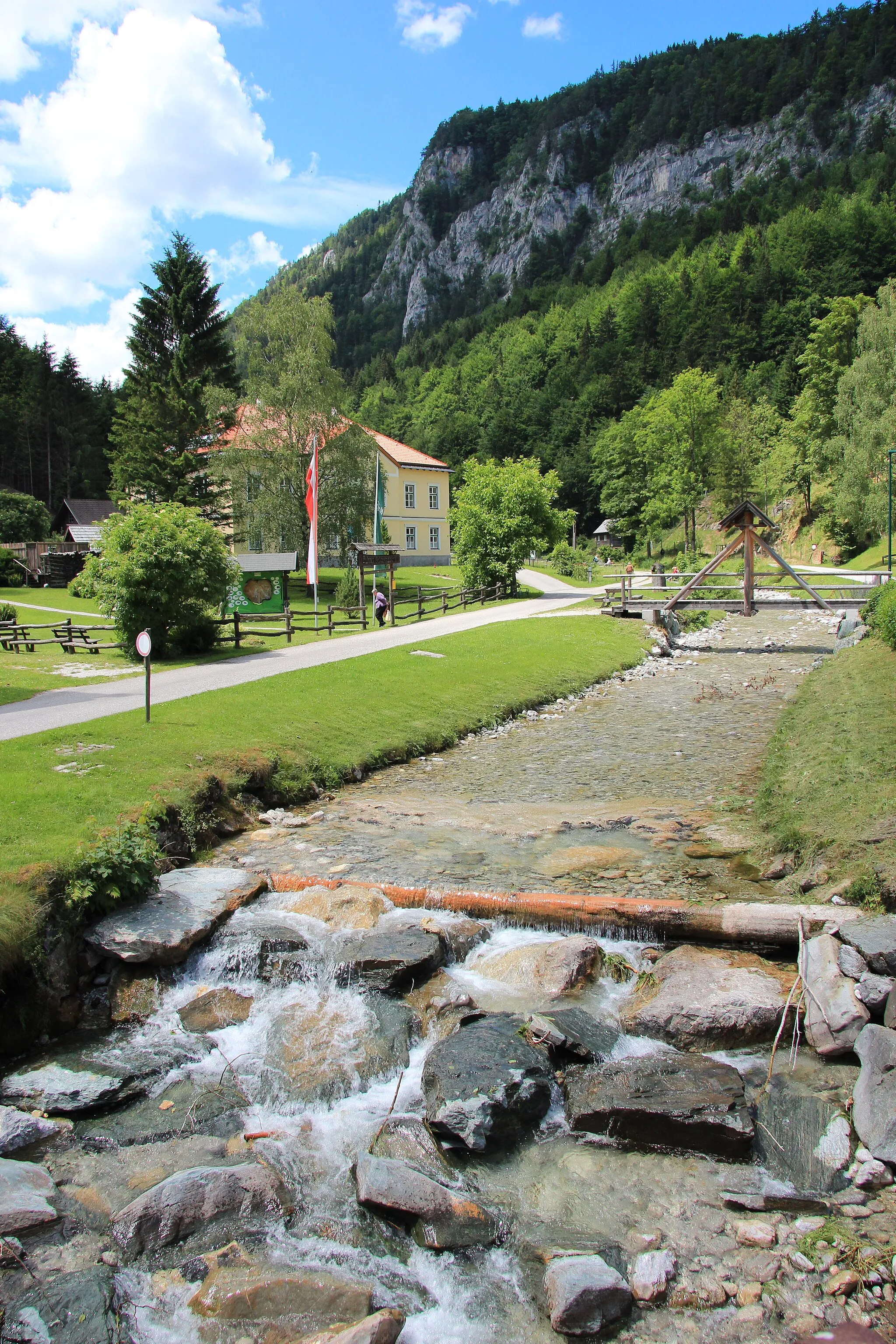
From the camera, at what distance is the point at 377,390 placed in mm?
161125

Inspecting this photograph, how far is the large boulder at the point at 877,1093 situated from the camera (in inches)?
220

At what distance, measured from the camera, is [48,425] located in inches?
3383

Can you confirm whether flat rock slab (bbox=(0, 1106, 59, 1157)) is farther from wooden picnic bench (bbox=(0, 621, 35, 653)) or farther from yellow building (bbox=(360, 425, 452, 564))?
yellow building (bbox=(360, 425, 452, 564))

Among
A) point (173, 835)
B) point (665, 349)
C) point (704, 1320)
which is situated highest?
point (665, 349)

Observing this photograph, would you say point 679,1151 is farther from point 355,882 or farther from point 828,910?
point 355,882

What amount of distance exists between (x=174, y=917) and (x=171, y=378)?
47.2 m

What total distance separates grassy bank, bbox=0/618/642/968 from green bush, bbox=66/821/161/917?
289 millimetres

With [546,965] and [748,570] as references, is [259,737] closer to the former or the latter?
[546,965]

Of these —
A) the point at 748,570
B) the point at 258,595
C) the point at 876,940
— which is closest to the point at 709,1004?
the point at 876,940

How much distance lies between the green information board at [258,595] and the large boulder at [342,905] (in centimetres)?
2581

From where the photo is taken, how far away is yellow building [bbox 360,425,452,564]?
2936 inches

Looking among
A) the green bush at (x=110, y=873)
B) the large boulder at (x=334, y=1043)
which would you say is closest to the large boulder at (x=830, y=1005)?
the large boulder at (x=334, y=1043)

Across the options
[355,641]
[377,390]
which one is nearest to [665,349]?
[377,390]

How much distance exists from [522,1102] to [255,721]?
420 inches
